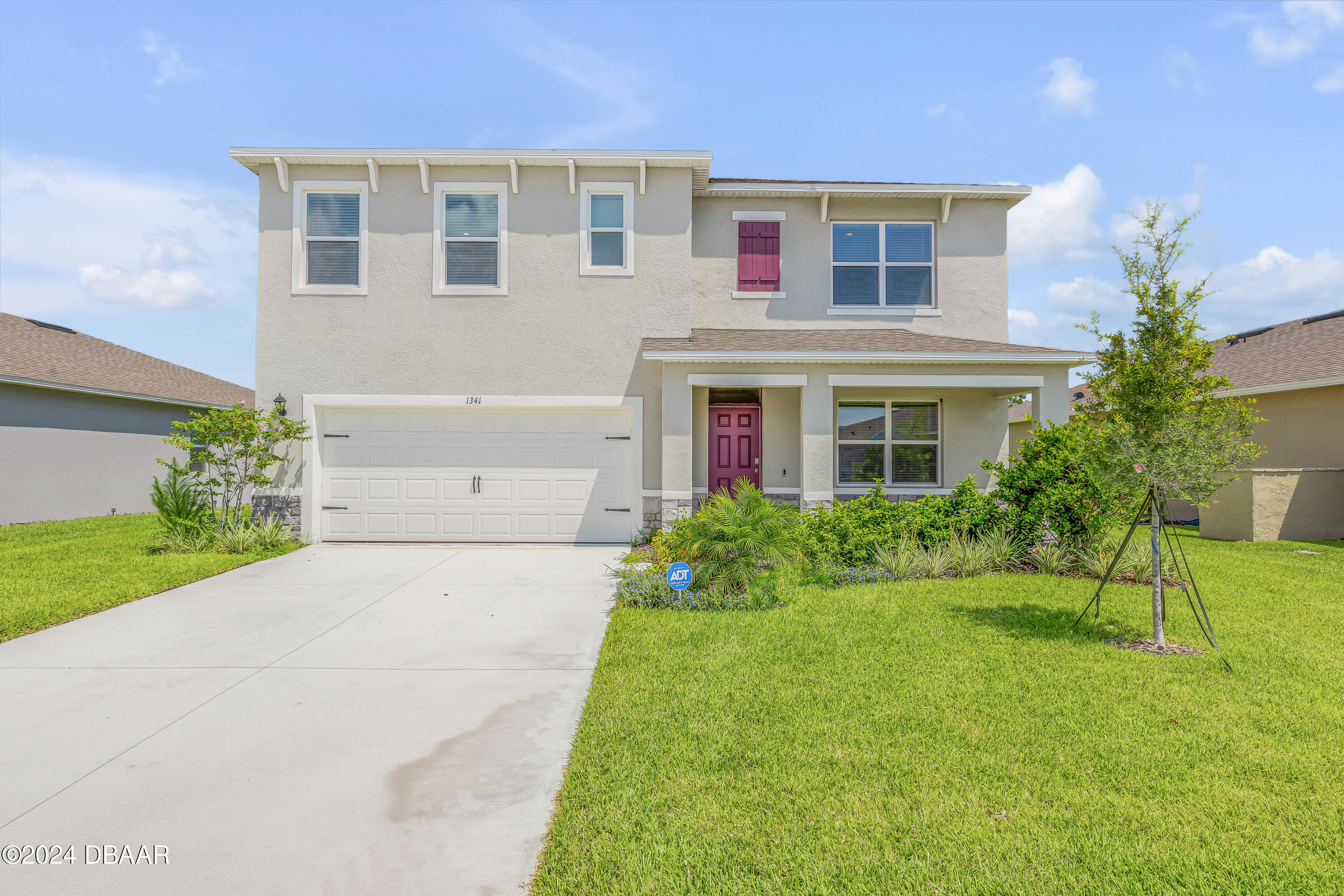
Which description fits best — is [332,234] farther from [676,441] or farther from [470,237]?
[676,441]

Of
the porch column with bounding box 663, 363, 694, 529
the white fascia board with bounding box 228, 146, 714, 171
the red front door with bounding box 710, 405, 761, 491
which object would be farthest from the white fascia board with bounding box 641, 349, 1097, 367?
the white fascia board with bounding box 228, 146, 714, 171

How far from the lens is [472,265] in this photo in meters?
11.4

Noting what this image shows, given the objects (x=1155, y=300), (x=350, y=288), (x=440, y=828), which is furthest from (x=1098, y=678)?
(x=350, y=288)

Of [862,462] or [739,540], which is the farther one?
[862,462]

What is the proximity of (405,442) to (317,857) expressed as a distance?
30.7 feet

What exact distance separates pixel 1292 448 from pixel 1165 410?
40.6 ft

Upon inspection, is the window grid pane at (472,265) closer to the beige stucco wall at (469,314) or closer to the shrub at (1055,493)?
the beige stucco wall at (469,314)

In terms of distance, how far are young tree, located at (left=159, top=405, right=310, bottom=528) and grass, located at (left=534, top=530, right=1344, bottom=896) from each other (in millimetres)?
8028

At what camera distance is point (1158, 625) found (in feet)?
18.0

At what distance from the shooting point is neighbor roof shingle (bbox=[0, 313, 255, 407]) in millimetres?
14586

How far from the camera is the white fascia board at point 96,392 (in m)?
13.6

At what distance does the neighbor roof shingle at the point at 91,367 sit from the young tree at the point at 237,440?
3928 mm

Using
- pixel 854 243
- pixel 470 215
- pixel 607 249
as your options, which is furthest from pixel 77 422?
pixel 854 243

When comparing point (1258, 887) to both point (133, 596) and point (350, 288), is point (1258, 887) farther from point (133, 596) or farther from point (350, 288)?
point (350, 288)
